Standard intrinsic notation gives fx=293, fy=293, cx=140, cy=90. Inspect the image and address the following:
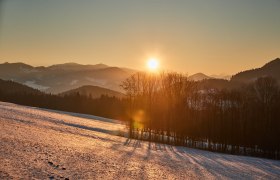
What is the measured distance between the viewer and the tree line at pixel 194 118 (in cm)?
8850

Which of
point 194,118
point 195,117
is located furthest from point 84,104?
point 194,118

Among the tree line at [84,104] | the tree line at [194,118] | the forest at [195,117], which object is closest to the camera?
the forest at [195,117]

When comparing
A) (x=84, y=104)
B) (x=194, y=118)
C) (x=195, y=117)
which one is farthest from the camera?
(x=84, y=104)

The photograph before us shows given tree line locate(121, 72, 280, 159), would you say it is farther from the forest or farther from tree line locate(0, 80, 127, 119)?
tree line locate(0, 80, 127, 119)

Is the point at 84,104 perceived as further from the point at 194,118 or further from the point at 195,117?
the point at 194,118

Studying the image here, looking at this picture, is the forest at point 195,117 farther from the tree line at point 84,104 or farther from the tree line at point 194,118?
the tree line at point 84,104

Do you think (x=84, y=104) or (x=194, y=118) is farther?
(x=84, y=104)

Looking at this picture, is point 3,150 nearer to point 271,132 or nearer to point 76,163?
point 76,163

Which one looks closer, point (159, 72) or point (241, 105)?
point (159, 72)

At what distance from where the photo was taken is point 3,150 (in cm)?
2548

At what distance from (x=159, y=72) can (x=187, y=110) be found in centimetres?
1591

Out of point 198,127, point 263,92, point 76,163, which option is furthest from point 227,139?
point 76,163

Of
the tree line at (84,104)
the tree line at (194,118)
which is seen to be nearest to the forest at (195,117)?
the tree line at (194,118)

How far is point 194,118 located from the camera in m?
101
